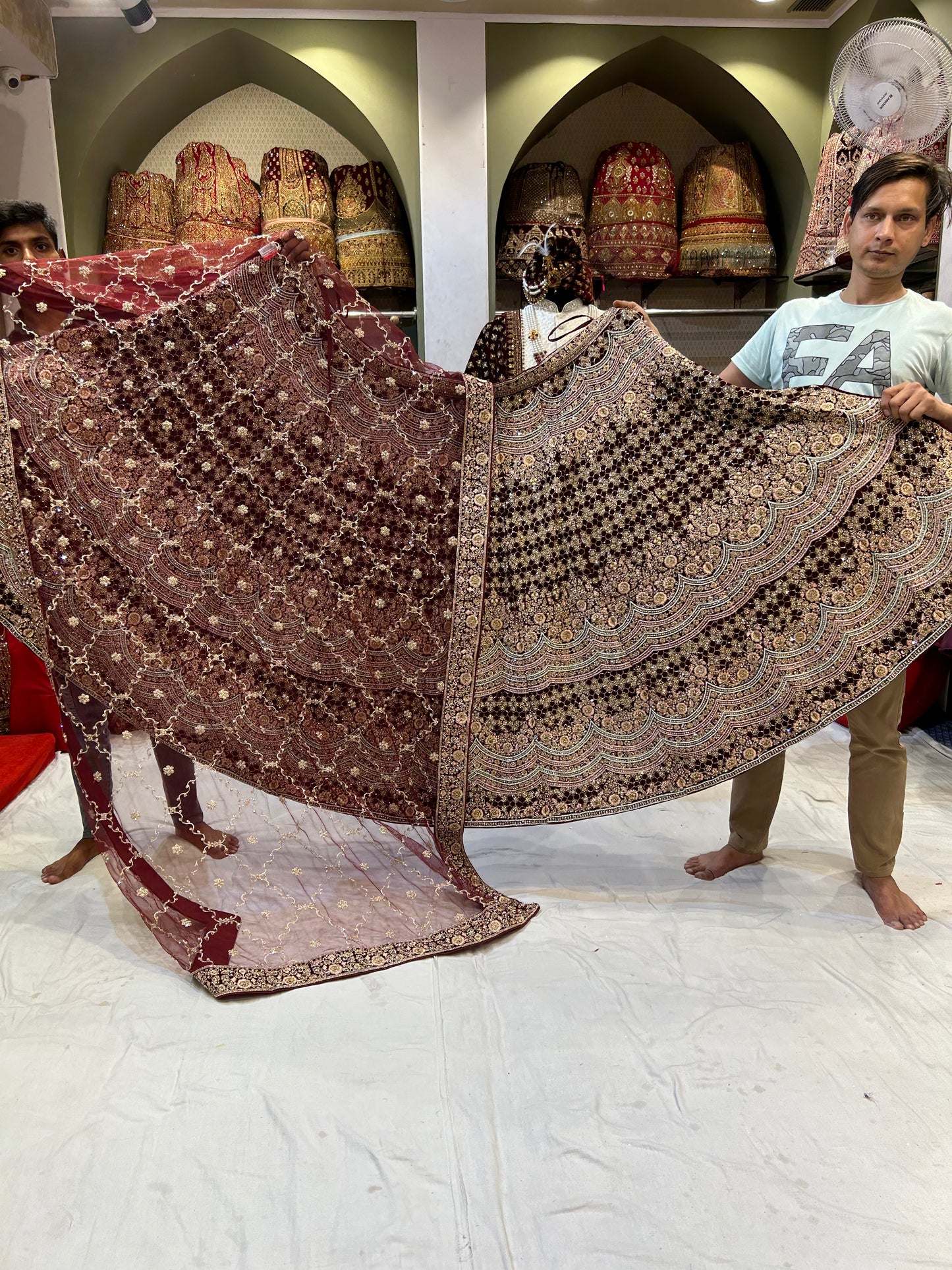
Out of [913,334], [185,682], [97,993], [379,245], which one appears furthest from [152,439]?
[379,245]

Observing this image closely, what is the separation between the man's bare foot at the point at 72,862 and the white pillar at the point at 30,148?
2.89 m

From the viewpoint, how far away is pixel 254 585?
187 centimetres

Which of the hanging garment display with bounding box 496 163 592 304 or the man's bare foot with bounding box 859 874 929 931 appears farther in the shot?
the hanging garment display with bounding box 496 163 592 304


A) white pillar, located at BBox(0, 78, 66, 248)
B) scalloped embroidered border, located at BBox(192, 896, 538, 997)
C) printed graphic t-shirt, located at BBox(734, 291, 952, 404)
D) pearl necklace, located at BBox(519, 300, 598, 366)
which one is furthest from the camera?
white pillar, located at BBox(0, 78, 66, 248)

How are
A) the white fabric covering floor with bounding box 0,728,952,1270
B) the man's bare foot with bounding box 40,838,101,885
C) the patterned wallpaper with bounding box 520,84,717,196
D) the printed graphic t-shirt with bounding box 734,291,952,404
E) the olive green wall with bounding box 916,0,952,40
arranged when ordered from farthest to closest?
the patterned wallpaper with bounding box 520,84,717,196
the olive green wall with bounding box 916,0,952,40
the man's bare foot with bounding box 40,838,101,885
the printed graphic t-shirt with bounding box 734,291,952,404
the white fabric covering floor with bounding box 0,728,952,1270

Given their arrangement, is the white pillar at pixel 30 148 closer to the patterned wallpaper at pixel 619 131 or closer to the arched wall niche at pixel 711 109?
the arched wall niche at pixel 711 109

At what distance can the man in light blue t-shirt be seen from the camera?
6.21ft

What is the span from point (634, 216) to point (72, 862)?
363 cm

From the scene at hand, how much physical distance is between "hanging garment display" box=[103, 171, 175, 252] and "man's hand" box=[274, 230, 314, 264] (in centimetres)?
243

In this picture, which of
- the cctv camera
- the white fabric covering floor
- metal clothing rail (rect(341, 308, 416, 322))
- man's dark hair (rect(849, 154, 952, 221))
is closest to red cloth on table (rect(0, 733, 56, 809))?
the white fabric covering floor

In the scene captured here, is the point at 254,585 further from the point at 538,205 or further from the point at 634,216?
the point at 634,216

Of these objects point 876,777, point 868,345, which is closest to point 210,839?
point 876,777

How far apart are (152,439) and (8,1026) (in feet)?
3.75

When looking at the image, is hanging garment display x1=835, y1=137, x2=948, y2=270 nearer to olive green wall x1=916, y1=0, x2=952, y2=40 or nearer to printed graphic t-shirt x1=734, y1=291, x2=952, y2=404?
olive green wall x1=916, y1=0, x2=952, y2=40
